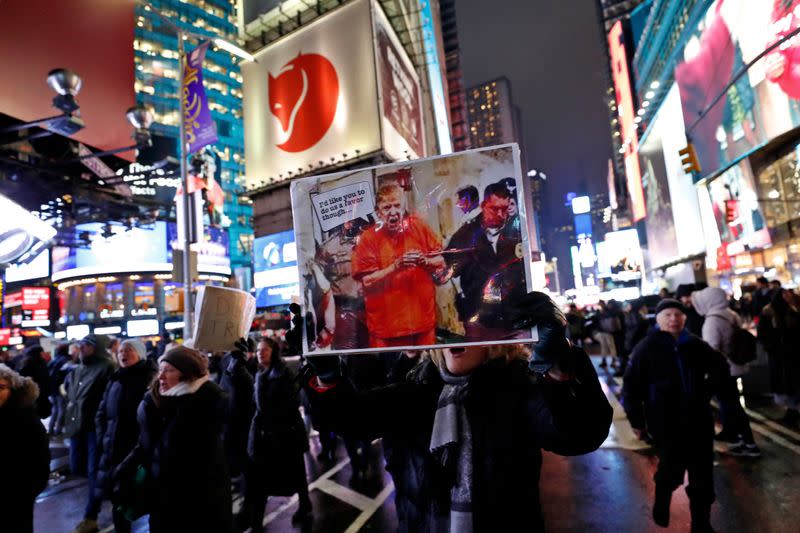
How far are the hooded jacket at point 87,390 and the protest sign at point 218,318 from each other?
3797 millimetres

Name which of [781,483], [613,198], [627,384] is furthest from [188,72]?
[613,198]

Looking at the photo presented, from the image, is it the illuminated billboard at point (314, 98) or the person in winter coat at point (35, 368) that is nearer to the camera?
the person in winter coat at point (35, 368)

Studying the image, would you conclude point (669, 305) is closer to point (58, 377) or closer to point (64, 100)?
point (64, 100)

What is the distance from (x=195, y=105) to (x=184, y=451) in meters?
9.68

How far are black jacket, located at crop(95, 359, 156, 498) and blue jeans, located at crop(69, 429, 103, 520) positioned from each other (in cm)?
25

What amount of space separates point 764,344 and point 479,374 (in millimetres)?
8703

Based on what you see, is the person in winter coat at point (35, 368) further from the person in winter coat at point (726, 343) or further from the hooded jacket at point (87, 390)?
the person in winter coat at point (726, 343)

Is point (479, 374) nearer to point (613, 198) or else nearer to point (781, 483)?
point (781, 483)

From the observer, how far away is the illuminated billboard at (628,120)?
5721cm

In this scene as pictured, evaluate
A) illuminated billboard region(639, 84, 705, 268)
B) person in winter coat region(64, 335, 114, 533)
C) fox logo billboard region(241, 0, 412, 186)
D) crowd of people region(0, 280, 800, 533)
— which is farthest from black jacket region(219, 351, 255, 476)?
illuminated billboard region(639, 84, 705, 268)

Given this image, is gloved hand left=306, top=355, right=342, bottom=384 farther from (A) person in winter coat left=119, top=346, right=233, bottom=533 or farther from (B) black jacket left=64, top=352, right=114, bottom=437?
(B) black jacket left=64, top=352, right=114, bottom=437

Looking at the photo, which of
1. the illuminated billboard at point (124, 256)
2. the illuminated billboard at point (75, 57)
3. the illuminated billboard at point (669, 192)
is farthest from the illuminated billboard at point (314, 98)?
the illuminated billboard at point (669, 192)

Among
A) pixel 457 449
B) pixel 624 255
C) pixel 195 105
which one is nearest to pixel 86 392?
pixel 457 449

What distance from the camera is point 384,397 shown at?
7.00 feet
